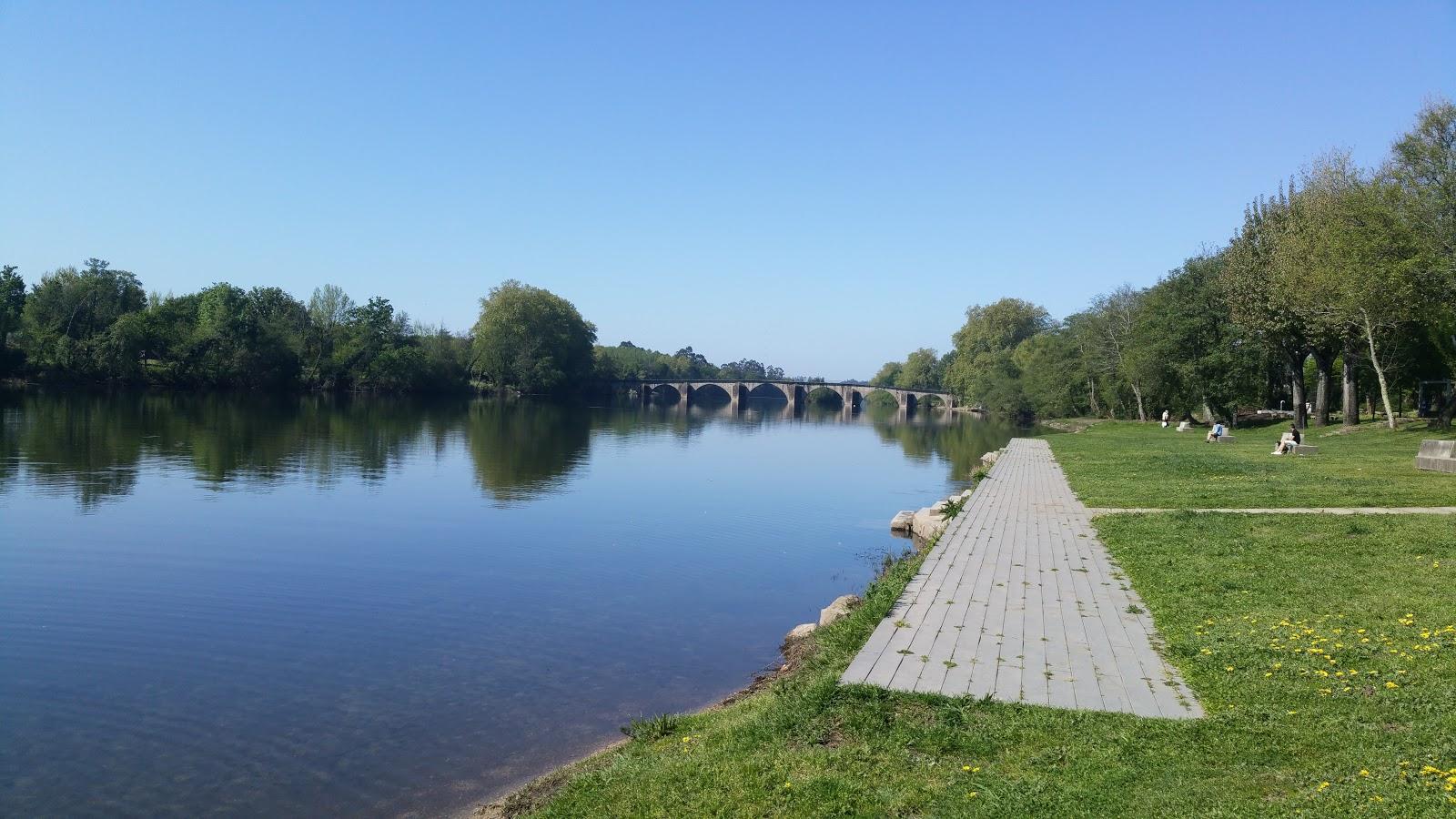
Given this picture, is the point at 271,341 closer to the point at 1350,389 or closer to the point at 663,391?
the point at 663,391

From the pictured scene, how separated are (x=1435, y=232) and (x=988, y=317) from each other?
337 ft

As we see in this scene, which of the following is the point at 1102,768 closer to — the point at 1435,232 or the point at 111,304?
the point at 1435,232

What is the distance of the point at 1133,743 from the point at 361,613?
1114cm

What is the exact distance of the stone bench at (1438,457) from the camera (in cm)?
2217

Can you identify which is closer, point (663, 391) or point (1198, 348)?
point (1198, 348)

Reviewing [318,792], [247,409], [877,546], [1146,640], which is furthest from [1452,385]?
[247,409]

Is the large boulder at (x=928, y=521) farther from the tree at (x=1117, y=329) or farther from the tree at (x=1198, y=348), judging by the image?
the tree at (x=1117, y=329)

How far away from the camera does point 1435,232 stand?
31.6 metres

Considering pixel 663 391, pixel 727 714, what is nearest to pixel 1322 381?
pixel 727 714

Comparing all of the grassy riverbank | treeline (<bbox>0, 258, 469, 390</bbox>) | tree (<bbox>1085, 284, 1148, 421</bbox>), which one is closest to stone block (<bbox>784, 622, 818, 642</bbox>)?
the grassy riverbank

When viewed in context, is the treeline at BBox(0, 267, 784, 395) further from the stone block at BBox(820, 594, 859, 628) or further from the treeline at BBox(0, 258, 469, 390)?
the stone block at BBox(820, 594, 859, 628)

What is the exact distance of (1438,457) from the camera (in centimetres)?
2259

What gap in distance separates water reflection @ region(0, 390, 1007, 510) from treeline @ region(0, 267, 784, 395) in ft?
31.9

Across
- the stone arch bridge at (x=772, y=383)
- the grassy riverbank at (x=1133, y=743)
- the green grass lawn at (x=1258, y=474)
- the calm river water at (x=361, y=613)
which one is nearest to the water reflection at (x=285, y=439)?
the calm river water at (x=361, y=613)
